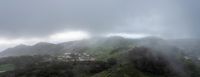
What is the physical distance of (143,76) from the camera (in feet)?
649

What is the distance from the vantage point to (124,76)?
618 feet

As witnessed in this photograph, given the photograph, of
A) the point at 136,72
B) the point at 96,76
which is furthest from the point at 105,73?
the point at 136,72

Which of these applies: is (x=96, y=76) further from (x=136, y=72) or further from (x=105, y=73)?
(x=136, y=72)

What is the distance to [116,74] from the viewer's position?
191 meters

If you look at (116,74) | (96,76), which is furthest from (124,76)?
(96,76)

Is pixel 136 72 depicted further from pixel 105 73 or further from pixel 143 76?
pixel 105 73

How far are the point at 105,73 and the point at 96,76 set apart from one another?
6268 mm

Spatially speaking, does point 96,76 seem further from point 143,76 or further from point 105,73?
point 143,76

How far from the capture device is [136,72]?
656ft

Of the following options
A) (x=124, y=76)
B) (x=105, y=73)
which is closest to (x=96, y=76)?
(x=105, y=73)

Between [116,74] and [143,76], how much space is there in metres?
18.9

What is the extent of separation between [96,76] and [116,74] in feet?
43.7

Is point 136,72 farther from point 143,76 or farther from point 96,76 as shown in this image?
point 96,76

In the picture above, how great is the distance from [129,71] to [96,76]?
21264 mm
